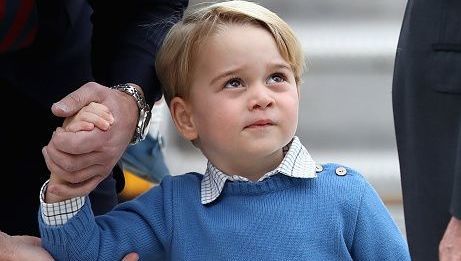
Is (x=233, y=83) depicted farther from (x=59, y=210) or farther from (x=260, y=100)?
(x=59, y=210)

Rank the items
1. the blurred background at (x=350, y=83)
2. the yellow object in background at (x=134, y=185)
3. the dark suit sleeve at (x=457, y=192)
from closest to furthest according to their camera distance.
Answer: the dark suit sleeve at (x=457, y=192), the yellow object in background at (x=134, y=185), the blurred background at (x=350, y=83)

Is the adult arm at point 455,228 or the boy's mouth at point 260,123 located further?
the boy's mouth at point 260,123

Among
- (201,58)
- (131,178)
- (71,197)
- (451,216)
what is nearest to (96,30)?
(201,58)

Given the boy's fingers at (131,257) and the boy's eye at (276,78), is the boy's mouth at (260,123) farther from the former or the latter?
the boy's fingers at (131,257)

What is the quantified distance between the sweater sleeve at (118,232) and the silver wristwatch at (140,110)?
13 cm

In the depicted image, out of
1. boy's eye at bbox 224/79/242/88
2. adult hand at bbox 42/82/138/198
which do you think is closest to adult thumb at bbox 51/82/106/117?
adult hand at bbox 42/82/138/198

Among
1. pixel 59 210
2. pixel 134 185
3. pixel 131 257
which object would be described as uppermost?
pixel 59 210

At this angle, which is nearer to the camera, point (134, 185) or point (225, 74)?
point (225, 74)

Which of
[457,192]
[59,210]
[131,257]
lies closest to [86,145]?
[59,210]

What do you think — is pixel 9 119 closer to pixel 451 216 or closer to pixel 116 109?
pixel 116 109

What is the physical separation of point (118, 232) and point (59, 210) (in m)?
0.14

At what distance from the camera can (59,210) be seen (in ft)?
6.40

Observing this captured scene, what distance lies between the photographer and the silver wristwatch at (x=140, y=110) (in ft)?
6.66

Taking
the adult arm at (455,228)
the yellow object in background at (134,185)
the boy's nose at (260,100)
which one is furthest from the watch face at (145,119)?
the yellow object in background at (134,185)
